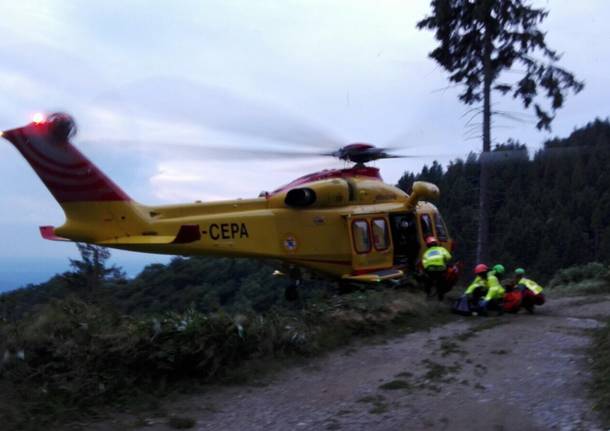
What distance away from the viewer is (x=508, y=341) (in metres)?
8.07

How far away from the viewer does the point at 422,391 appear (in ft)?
19.7

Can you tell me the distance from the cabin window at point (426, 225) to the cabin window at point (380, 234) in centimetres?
97

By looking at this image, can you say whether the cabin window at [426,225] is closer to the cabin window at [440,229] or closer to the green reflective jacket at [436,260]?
the cabin window at [440,229]

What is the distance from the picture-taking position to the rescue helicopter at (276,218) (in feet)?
35.0

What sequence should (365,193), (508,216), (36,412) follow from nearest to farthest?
1. (36,412)
2. (365,193)
3. (508,216)

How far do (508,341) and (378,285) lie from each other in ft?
14.1

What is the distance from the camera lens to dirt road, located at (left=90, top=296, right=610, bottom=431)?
5191 millimetres

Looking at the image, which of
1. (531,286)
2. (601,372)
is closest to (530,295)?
(531,286)

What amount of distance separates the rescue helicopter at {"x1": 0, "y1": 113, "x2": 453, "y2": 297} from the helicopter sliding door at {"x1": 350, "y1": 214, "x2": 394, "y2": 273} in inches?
0.8

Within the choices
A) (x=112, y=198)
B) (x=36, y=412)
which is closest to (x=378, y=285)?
(x=112, y=198)

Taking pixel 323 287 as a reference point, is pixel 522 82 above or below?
above

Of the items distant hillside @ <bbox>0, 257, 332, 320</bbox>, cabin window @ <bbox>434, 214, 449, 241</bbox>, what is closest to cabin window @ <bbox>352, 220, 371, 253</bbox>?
distant hillside @ <bbox>0, 257, 332, 320</bbox>

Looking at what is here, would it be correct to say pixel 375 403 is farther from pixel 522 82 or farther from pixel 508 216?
pixel 508 216

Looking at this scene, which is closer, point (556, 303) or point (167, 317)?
point (167, 317)
